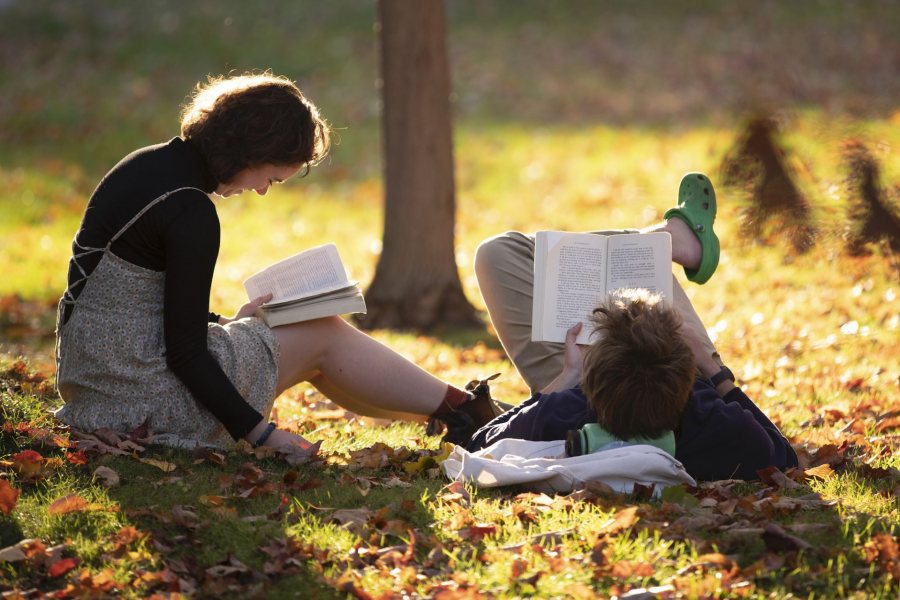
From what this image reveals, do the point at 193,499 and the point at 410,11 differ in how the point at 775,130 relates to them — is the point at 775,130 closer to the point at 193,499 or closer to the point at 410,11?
the point at 193,499

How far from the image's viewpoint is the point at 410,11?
7.68m

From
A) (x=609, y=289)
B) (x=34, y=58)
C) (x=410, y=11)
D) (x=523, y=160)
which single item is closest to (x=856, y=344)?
(x=609, y=289)

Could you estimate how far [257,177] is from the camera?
3854mm

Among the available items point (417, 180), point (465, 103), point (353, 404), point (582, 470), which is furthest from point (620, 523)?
point (465, 103)

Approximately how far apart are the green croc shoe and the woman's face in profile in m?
1.71

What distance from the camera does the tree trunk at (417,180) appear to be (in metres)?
7.75

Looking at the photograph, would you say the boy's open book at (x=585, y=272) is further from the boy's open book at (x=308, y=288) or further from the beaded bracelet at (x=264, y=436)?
the beaded bracelet at (x=264, y=436)

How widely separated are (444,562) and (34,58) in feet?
52.7

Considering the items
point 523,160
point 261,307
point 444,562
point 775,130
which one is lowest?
point 444,562

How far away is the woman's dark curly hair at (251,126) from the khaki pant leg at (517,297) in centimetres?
106

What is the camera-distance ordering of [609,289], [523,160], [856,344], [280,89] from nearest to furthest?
1. [280,89]
2. [609,289]
3. [856,344]
4. [523,160]

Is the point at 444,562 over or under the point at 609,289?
under

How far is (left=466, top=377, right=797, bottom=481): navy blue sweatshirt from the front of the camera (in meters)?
3.71

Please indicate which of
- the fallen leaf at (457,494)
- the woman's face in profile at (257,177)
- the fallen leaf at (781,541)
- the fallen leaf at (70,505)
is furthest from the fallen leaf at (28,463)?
the fallen leaf at (781,541)
